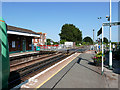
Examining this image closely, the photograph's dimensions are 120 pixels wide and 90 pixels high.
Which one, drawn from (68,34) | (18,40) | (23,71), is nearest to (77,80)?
(23,71)

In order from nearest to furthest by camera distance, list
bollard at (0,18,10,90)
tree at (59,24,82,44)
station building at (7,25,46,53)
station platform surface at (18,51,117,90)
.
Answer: bollard at (0,18,10,90) → station platform surface at (18,51,117,90) → station building at (7,25,46,53) → tree at (59,24,82,44)

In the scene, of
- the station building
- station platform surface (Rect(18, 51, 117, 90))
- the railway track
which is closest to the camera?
station platform surface (Rect(18, 51, 117, 90))

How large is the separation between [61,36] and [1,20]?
79620 mm

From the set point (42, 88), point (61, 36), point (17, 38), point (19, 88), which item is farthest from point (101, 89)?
point (61, 36)

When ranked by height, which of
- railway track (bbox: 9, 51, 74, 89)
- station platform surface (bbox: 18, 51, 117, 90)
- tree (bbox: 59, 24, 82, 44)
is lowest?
railway track (bbox: 9, 51, 74, 89)

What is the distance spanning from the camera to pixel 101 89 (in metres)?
4.79

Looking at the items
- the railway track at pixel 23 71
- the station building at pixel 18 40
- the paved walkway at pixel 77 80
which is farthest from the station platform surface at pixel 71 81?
the station building at pixel 18 40

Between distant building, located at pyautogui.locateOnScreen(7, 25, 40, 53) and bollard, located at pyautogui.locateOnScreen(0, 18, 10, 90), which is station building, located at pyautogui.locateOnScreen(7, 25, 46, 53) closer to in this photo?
distant building, located at pyautogui.locateOnScreen(7, 25, 40, 53)

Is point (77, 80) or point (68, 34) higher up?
point (68, 34)

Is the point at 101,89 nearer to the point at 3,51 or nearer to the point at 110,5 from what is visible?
the point at 3,51

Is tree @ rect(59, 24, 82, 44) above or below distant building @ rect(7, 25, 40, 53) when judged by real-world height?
above

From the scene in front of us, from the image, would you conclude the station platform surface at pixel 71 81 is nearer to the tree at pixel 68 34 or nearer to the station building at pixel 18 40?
the station building at pixel 18 40

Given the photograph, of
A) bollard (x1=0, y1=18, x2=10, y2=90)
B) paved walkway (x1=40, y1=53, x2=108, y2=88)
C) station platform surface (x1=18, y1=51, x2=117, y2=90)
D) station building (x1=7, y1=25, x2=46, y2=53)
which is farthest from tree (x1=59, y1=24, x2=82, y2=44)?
bollard (x1=0, y1=18, x2=10, y2=90)

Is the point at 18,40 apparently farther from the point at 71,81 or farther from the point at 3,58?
the point at 3,58
